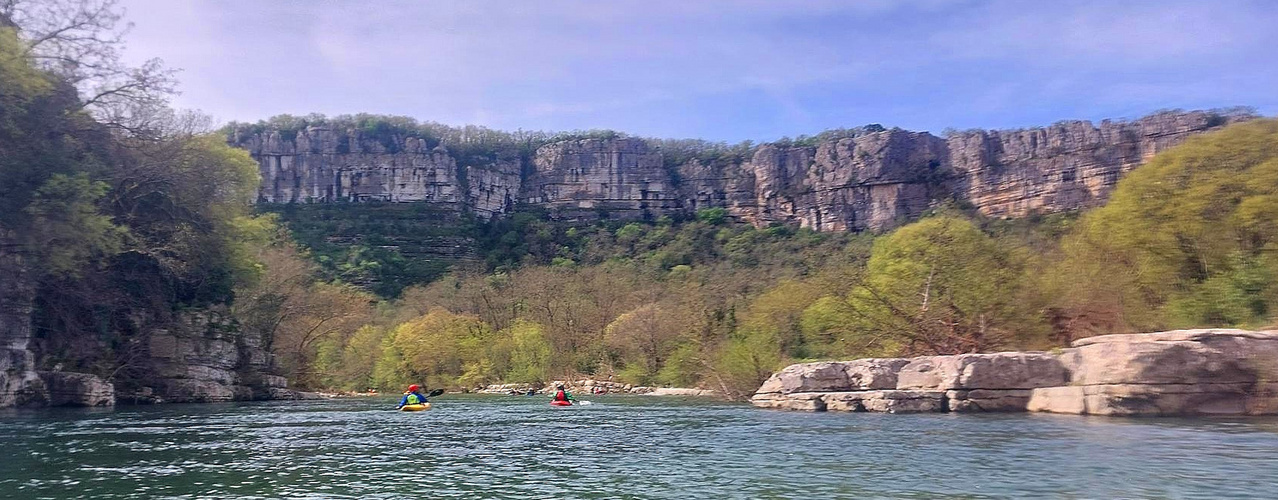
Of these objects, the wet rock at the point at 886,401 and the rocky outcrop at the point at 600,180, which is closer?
the wet rock at the point at 886,401

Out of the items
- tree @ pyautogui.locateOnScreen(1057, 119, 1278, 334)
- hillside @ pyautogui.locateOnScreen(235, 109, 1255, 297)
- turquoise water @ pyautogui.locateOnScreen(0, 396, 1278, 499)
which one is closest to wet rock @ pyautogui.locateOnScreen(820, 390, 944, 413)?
turquoise water @ pyautogui.locateOnScreen(0, 396, 1278, 499)

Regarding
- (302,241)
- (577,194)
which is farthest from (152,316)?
(577,194)

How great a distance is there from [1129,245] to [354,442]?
28476 millimetres

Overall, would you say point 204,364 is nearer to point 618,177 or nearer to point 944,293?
point 944,293

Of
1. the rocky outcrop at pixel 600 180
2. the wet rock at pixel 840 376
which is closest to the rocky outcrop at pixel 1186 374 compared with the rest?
the wet rock at pixel 840 376

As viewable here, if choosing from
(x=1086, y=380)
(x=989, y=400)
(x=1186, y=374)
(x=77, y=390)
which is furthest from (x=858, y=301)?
(x=77, y=390)

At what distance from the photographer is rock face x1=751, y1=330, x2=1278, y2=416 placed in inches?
901

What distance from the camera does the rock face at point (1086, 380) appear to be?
22.9 metres

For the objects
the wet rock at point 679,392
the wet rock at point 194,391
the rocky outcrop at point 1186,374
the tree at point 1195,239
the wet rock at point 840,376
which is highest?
the tree at point 1195,239

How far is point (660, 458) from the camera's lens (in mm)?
18375

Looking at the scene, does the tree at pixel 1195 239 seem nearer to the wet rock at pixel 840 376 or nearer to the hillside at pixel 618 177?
the wet rock at pixel 840 376

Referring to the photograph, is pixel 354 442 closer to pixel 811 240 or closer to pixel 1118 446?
pixel 1118 446

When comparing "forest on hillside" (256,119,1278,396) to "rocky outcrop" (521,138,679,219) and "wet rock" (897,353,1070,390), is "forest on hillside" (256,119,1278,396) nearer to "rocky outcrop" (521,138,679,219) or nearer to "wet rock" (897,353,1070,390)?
"wet rock" (897,353,1070,390)

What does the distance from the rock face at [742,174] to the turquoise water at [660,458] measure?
313 ft
